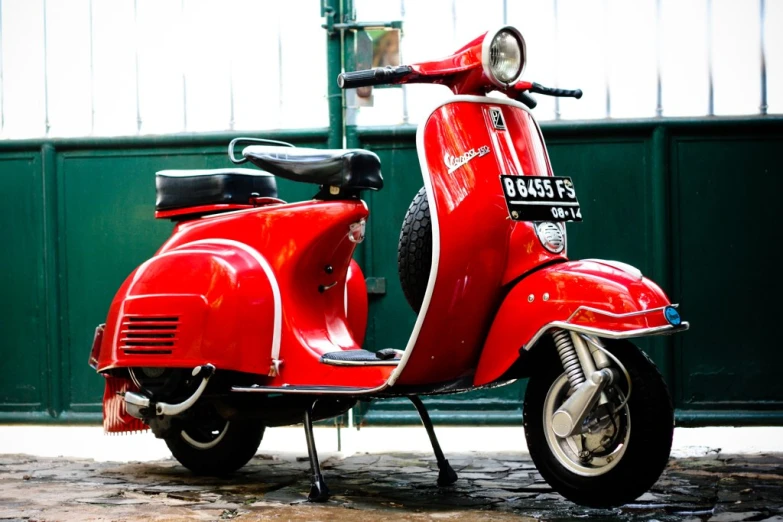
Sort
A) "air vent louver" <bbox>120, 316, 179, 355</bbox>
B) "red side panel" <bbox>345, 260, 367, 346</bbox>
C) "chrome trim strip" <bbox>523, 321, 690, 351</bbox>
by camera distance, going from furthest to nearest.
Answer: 1. "red side panel" <bbox>345, 260, 367, 346</bbox>
2. "air vent louver" <bbox>120, 316, 179, 355</bbox>
3. "chrome trim strip" <bbox>523, 321, 690, 351</bbox>

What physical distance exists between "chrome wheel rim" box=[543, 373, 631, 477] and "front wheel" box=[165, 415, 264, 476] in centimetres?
124

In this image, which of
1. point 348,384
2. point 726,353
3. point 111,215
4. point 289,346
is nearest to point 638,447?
point 348,384

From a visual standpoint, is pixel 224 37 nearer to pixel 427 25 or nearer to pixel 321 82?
pixel 321 82

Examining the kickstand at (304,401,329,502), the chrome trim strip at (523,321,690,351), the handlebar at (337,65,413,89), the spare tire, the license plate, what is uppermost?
the handlebar at (337,65,413,89)

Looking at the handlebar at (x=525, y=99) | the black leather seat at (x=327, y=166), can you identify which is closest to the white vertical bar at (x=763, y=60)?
the handlebar at (x=525, y=99)

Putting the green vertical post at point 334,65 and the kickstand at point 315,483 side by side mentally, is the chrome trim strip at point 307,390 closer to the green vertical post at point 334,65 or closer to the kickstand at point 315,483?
the kickstand at point 315,483

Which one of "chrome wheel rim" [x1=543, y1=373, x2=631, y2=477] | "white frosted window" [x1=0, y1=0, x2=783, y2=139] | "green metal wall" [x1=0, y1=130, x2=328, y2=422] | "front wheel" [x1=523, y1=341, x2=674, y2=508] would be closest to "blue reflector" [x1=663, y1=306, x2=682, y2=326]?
"front wheel" [x1=523, y1=341, x2=674, y2=508]

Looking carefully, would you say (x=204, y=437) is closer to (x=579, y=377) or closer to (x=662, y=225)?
(x=579, y=377)

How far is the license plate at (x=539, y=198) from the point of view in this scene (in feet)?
9.25

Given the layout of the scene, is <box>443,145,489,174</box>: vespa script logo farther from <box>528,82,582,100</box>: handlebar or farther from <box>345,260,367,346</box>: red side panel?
<box>345,260,367,346</box>: red side panel

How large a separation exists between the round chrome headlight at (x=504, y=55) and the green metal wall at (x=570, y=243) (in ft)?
5.68

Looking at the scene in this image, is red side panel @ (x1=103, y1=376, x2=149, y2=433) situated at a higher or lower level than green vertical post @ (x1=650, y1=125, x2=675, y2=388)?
lower

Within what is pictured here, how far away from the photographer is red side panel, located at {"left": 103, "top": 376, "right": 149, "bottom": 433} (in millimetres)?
3646

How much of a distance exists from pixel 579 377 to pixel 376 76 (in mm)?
1048
